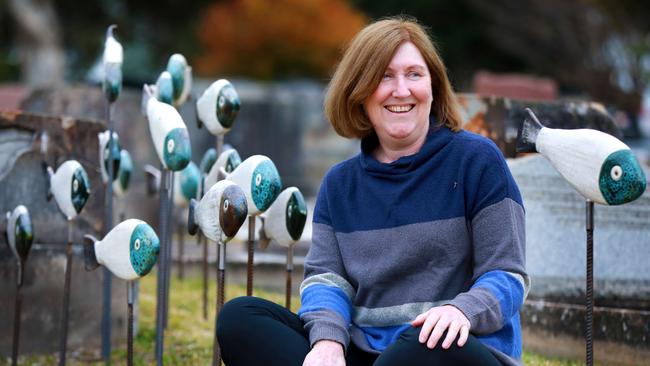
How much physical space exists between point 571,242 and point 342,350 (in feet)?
6.26

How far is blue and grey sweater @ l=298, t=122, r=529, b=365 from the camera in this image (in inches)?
108

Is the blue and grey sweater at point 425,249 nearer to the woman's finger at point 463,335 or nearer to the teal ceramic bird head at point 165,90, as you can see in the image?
the woman's finger at point 463,335

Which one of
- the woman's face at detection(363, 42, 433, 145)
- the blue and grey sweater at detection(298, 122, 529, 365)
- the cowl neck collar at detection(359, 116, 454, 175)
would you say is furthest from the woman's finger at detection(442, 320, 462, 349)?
the woman's face at detection(363, 42, 433, 145)

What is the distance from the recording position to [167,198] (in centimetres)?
374

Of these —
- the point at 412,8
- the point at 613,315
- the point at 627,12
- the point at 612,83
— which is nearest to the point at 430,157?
the point at 613,315

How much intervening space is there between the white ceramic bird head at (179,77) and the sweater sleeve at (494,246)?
186cm

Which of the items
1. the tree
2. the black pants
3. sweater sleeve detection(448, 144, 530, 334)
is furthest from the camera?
the tree

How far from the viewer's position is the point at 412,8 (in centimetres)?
2808

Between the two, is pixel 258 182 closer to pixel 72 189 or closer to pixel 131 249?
pixel 131 249

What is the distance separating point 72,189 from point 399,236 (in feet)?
4.79

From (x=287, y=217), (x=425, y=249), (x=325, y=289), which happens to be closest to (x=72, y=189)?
(x=287, y=217)

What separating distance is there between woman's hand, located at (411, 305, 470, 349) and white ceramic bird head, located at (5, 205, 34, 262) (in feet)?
5.93

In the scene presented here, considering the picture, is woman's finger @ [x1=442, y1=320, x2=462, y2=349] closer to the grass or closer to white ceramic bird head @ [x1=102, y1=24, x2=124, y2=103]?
the grass

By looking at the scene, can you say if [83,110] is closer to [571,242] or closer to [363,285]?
[571,242]
